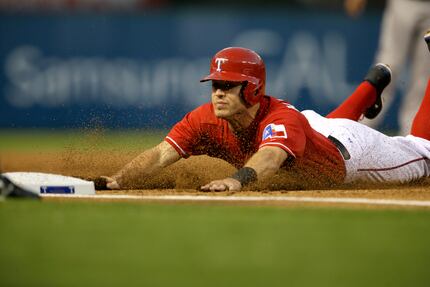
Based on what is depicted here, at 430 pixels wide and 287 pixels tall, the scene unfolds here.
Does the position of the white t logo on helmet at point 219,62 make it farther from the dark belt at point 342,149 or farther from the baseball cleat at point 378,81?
the baseball cleat at point 378,81

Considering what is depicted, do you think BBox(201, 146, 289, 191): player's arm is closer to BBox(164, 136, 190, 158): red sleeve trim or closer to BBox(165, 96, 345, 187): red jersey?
BBox(165, 96, 345, 187): red jersey

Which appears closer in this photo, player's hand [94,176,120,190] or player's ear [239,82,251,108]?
player's ear [239,82,251,108]

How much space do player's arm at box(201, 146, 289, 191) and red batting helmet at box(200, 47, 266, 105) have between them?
47 cm

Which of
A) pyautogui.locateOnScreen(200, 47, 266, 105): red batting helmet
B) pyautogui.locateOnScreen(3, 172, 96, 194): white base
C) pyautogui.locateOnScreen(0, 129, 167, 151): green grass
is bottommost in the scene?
pyautogui.locateOnScreen(0, 129, 167, 151): green grass

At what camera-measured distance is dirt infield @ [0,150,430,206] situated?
579cm

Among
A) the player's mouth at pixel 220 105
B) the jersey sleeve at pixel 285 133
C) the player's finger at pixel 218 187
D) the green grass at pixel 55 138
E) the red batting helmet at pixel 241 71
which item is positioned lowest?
the green grass at pixel 55 138

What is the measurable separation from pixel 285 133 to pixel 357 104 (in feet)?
6.79

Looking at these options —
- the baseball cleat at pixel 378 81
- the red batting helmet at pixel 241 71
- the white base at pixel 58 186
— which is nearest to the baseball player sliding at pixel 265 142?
the red batting helmet at pixel 241 71

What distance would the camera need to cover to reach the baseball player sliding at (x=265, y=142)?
561 centimetres

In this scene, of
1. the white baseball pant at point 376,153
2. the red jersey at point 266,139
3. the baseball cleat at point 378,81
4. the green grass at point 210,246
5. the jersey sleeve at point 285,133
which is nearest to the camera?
the green grass at point 210,246

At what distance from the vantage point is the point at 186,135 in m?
6.12

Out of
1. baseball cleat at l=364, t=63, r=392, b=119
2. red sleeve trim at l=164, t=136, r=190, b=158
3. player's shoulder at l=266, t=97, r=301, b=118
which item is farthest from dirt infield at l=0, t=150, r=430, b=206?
baseball cleat at l=364, t=63, r=392, b=119

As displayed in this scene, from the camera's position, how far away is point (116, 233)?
3.89 metres

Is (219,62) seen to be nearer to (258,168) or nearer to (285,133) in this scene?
(285,133)
